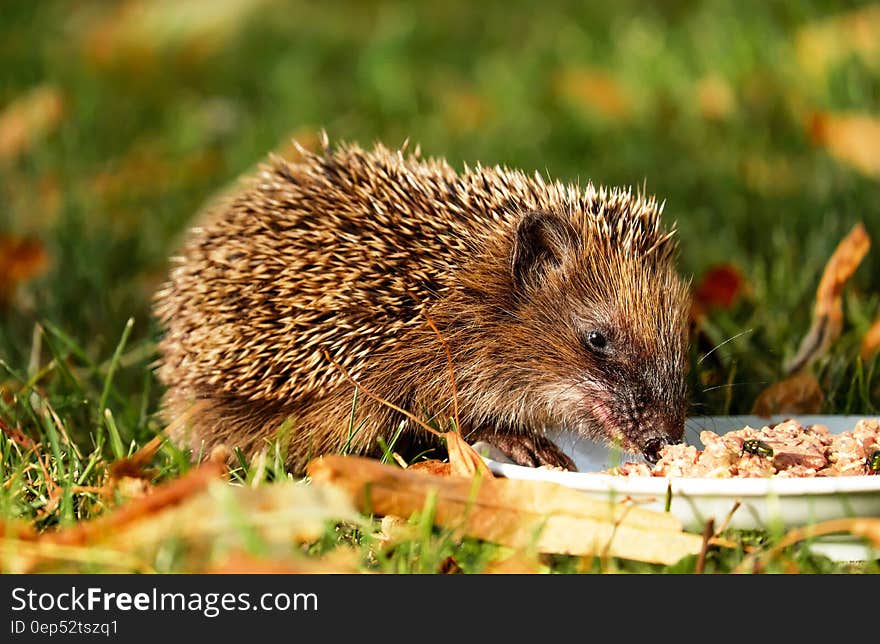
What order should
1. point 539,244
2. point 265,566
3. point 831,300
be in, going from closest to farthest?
1. point 265,566
2. point 539,244
3. point 831,300

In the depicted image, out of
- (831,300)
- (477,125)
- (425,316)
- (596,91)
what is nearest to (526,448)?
(425,316)

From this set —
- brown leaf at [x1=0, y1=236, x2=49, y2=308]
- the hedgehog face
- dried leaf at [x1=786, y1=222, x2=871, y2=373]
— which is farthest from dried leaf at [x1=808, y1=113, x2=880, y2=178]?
brown leaf at [x1=0, y1=236, x2=49, y2=308]

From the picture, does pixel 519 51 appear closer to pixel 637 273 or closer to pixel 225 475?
pixel 637 273

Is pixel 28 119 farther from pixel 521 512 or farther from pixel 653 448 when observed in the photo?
pixel 521 512

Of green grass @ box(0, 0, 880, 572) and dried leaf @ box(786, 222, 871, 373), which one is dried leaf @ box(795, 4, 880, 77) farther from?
dried leaf @ box(786, 222, 871, 373)

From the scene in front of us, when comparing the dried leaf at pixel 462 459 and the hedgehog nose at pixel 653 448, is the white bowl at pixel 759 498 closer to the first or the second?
the dried leaf at pixel 462 459

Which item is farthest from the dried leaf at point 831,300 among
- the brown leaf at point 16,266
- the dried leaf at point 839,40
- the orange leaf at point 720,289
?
the brown leaf at point 16,266

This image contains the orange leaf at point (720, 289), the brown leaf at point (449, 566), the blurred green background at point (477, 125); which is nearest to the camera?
the brown leaf at point (449, 566)
